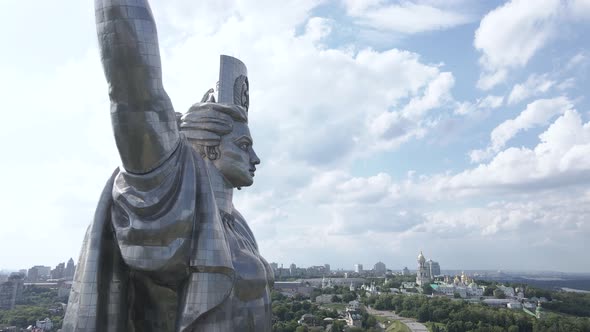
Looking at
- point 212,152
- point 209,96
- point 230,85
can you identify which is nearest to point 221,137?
point 212,152

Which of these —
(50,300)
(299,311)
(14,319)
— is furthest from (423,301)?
(50,300)

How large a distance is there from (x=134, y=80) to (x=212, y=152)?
241 cm

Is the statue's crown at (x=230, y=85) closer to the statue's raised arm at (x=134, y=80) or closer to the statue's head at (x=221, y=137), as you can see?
the statue's head at (x=221, y=137)

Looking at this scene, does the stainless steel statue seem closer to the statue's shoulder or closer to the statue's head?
the statue's head

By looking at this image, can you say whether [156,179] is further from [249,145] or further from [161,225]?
[249,145]

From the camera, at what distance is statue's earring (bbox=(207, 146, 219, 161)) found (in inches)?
321

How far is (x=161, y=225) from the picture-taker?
6.35m

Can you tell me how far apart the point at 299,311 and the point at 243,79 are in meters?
47.1

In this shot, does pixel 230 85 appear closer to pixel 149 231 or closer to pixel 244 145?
pixel 244 145

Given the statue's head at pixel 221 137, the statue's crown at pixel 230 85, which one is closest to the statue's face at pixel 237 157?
the statue's head at pixel 221 137

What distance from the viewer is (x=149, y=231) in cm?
631

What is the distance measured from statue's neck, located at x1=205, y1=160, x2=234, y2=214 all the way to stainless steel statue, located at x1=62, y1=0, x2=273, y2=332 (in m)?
0.57

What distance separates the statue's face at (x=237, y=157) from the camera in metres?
8.23

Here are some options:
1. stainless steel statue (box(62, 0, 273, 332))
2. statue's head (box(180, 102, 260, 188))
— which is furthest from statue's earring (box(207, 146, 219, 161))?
stainless steel statue (box(62, 0, 273, 332))
